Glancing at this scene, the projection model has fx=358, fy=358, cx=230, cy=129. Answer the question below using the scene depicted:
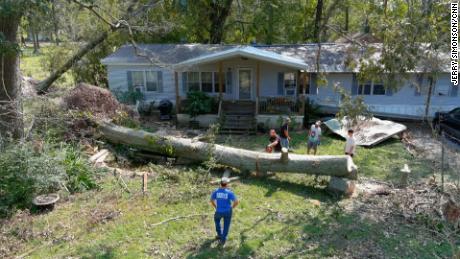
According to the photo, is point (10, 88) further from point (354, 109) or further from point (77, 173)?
point (354, 109)

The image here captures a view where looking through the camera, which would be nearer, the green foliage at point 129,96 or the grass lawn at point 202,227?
the grass lawn at point 202,227

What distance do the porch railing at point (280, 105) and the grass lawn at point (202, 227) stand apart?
8.27 meters

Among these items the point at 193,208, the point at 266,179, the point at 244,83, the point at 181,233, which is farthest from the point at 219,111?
the point at 181,233

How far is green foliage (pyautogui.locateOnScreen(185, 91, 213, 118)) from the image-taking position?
19.0 meters

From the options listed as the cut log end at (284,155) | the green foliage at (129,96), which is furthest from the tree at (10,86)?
the green foliage at (129,96)

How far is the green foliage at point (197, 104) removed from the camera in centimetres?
1897

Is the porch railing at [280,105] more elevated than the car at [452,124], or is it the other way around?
the porch railing at [280,105]

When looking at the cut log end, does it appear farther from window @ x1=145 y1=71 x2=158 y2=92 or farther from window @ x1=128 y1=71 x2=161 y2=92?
window @ x1=145 y1=71 x2=158 y2=92

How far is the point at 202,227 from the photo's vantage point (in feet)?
28.7

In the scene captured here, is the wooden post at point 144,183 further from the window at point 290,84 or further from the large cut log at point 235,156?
the window at point 290,84

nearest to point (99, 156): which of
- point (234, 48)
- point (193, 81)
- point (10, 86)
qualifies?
point (10, 86)

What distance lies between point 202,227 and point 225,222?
3.66 feet

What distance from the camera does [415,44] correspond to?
36.8 ft

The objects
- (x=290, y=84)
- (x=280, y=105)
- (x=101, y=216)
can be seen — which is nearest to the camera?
(x=101, y=216)
